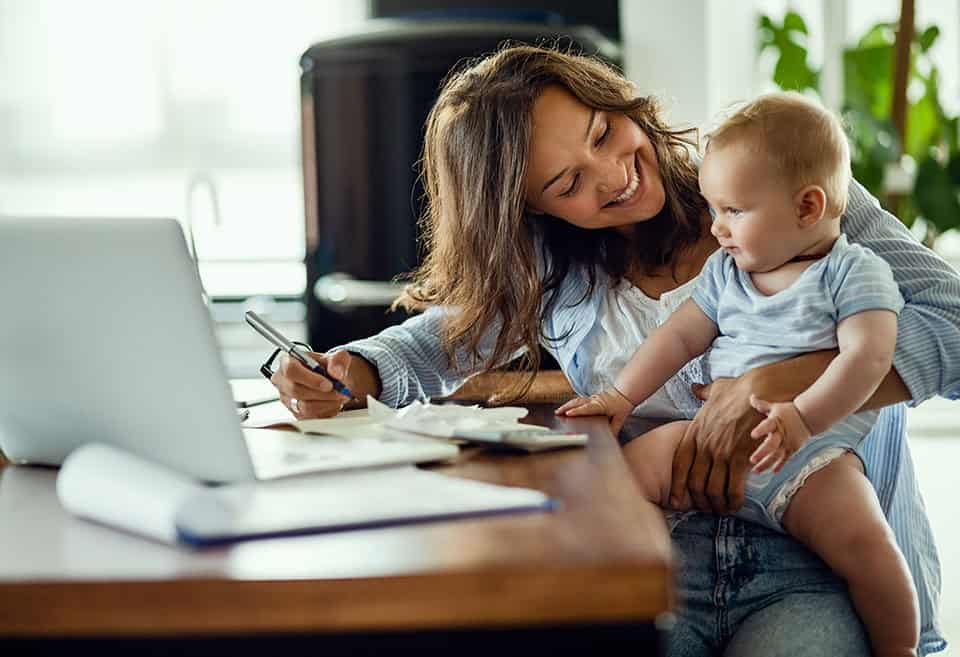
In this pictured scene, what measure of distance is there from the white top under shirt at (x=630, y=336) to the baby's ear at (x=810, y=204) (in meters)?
0.24

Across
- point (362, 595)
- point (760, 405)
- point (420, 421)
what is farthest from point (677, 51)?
point (362, 595)

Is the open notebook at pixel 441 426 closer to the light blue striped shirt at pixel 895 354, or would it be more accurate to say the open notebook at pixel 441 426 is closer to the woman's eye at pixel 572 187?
the light blue striped shirt at pixel 895 354

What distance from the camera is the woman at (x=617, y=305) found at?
4.75 feet

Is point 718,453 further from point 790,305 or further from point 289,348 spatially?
point 289,348

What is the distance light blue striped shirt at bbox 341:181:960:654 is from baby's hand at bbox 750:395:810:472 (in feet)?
0.61

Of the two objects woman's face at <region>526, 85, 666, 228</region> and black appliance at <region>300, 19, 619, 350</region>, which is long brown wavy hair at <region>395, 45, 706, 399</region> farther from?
black appliance at <region>300, 19, 619, 350</region>

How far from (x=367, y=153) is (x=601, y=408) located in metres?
2.20

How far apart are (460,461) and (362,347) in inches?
23.9

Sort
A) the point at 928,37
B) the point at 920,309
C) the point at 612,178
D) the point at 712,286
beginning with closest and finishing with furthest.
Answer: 1. the point at 920,309
2. the point at 712,286
3. the point at 612,178
4. the point at 928,37

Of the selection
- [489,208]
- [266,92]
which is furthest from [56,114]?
[489,208]

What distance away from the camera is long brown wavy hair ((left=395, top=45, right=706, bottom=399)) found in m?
1.78

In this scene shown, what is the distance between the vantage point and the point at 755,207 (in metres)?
1.51

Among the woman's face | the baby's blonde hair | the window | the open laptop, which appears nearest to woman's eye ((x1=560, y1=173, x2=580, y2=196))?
the woman's face

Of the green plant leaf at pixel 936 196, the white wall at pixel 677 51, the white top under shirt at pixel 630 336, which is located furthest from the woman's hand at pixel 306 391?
the green plant leaf at pixel 936 196
